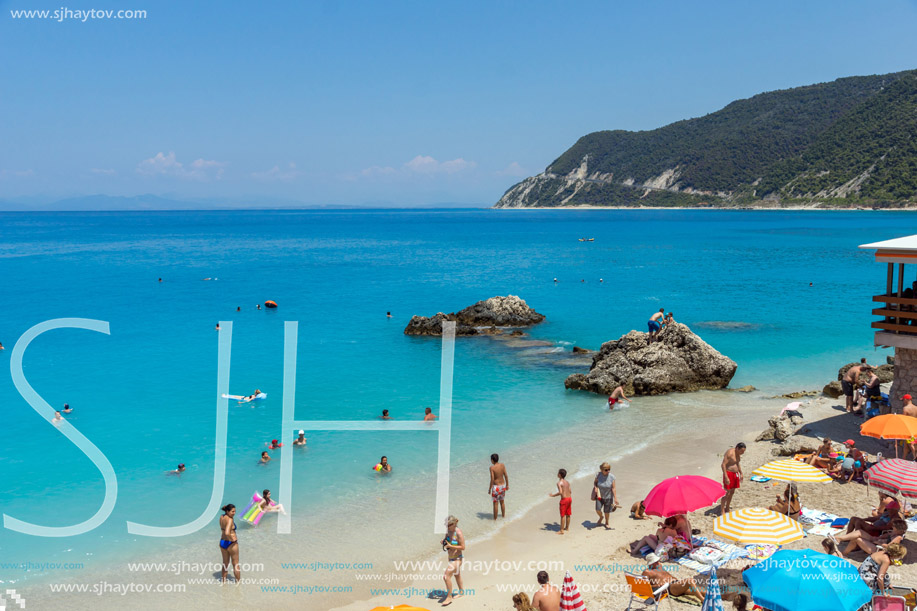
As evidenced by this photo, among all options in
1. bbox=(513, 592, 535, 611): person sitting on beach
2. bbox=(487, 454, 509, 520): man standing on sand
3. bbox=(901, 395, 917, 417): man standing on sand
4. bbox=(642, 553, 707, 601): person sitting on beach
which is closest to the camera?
bbox=(513, 592, 535, 611): person sitting on beach

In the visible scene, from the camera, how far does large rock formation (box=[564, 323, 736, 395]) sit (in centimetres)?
2431

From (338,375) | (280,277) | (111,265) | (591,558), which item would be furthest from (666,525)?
(111,265)

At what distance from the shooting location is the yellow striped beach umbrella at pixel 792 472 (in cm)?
1234

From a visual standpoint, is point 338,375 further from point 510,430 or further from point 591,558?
point 591,558

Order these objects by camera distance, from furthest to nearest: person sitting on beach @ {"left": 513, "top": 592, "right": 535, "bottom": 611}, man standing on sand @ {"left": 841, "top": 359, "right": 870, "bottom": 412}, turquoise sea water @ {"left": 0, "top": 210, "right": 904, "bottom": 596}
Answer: man standing on sand @ {"left": 841, "top": 359, "right": 870, "bottom": 412}
turquoise sea water @ {"left": 0, "top": 210, "right": 904, "bottom": 596}
person sitting on beach @ {"left": 513, "top": 592, "right": 535, "bottom": 611}

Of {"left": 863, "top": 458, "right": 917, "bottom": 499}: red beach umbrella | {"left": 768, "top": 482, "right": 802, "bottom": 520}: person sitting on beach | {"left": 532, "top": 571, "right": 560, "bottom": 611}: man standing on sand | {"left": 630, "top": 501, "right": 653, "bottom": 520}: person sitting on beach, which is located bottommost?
{"left": 630, "top": 501, "right": 653, "bottom": 520}: person sitting on beach

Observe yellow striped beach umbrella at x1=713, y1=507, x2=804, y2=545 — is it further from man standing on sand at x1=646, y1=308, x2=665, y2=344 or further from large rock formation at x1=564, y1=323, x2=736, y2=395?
man standing on sand at x1=646, y1=308, x2=665, y2=344

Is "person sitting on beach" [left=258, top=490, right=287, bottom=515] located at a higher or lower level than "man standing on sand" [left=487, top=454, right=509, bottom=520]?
lower

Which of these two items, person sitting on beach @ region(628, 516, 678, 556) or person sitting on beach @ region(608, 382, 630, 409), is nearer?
person sitting on beach @ region(628, 516, 678, 556)

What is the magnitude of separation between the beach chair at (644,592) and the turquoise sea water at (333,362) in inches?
243

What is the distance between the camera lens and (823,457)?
603 inches

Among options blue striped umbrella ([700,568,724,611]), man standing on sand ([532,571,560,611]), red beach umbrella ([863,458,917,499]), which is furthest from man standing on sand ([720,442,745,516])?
man standing on sand ([532,571,560,611])

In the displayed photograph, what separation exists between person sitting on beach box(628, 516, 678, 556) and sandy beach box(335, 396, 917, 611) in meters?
0.25

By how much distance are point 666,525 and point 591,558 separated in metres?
1.56
